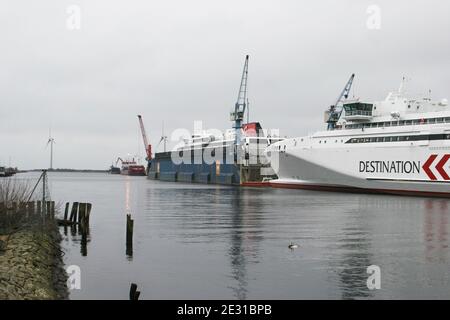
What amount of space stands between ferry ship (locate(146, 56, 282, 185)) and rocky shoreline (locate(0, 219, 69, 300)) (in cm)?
8178

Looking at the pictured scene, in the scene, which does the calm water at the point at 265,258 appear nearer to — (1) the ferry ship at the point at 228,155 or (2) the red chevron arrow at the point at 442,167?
(2) the red chevron arrow at the point at 442,167

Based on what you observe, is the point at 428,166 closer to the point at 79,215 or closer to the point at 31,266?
the point at 79,215

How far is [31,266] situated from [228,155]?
96.4 meters

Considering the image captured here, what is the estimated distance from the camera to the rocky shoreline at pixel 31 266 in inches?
507

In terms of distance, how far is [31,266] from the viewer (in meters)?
15.7

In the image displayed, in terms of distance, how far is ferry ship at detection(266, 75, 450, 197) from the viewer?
56.8m

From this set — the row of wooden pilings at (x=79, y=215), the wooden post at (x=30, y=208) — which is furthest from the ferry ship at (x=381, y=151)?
the wooden post at (x=30, y=208)

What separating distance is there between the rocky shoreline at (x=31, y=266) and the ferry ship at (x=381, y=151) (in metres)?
45.9

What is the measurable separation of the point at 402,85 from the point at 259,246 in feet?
175

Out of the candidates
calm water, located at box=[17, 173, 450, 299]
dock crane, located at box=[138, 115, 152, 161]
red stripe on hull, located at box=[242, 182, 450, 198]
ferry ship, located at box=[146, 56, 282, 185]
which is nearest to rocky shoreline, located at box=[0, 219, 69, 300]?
calm water, located at box=[17, 173, 450, 299]

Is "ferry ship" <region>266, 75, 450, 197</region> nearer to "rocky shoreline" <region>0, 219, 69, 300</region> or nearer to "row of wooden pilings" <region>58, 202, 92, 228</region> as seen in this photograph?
"row of wooden pilings" <region>58, 202, 92, 228</region>

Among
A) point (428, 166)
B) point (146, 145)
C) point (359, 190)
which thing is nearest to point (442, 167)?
point (428, 166)

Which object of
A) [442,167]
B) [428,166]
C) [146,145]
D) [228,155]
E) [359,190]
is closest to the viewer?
[442,167]

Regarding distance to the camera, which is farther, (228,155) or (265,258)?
(228,155)
